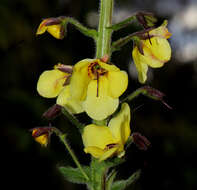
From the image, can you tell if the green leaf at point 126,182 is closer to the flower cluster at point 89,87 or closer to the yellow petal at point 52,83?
the flower cluster at point 89,87

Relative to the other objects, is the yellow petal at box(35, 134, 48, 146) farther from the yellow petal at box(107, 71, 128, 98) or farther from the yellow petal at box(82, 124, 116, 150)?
the yellow petal at box(107, 71, 128, 98)

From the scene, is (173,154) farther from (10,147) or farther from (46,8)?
(46,8)

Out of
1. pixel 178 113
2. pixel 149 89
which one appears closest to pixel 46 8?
pixel 178 113

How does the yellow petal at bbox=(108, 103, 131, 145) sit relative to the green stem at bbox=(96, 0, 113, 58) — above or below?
below

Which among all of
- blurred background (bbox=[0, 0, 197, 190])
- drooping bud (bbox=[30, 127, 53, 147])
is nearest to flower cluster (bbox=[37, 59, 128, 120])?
drooping bud (bbox=[30, 127, 53, 147])

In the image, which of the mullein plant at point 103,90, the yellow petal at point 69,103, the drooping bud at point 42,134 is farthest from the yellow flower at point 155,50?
the drooping bud at point 42,134
